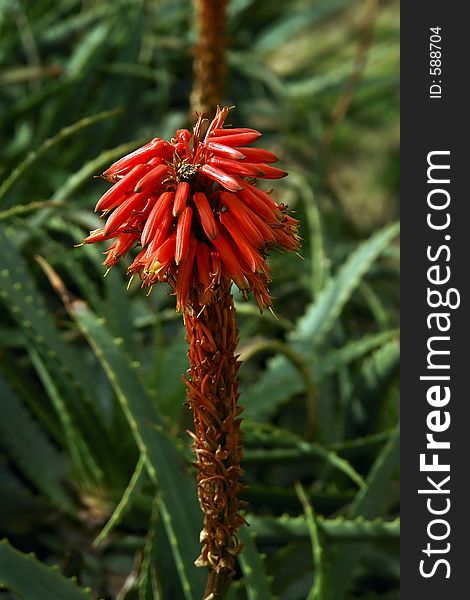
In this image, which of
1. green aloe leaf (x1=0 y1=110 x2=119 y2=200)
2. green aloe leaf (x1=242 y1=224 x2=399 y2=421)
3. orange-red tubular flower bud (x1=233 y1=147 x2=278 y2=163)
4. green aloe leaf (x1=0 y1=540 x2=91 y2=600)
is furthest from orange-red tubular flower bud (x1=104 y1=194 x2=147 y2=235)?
green aloe leaf (x1=242 y1=224 x2=399 y2=421)

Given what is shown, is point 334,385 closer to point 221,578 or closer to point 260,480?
point 260,480

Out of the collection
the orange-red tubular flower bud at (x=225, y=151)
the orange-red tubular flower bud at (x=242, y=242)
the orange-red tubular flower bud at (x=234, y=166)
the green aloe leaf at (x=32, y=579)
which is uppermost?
the orange-red tubular flower bud at (x=225, y=151)

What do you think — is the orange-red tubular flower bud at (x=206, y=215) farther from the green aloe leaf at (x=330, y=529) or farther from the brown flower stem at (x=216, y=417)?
the green aloe leaf at (x=330, y=529)

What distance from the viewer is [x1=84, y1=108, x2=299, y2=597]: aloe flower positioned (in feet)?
2.61

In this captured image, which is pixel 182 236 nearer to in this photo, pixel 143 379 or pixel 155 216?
pixel 155 216

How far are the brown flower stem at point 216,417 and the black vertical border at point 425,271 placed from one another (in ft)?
1.61

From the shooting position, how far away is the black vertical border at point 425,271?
134cm

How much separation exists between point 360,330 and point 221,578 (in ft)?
4.65

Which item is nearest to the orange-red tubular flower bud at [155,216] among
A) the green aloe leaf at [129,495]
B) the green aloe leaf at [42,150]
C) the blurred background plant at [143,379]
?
the blurred background plant at [143,379]

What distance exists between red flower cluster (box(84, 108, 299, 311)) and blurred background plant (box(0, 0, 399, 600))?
388 millimetres

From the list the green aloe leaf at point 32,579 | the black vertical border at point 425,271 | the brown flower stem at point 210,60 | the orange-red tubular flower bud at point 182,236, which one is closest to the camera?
the orange-red tubular flower bud at point 182,236

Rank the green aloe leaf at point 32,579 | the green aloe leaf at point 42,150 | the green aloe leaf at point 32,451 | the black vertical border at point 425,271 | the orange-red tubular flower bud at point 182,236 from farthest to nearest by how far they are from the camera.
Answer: the green aloe leaf at point 32,451 < the green aloe leaf at point 42,150 < the black vertical border at point 425,271 < the green aloe leaf at point 32,579 < the orange-red tubular flower bud at point 182,236

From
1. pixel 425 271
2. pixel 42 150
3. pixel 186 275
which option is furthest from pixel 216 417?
pixel 42 150

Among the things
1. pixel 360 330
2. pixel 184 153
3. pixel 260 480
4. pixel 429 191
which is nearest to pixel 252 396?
pixel 260 480
